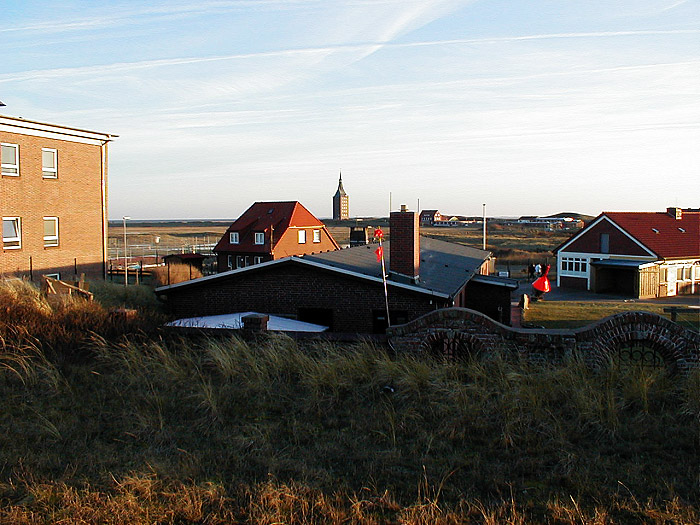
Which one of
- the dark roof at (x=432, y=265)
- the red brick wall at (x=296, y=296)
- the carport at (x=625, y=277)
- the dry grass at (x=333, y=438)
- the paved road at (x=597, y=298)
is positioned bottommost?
the paved road at (x=597, y=298)

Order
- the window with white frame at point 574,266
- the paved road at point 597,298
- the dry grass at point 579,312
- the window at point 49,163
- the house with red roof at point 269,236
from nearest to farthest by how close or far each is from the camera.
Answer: the window at point 49,163 < the dry grass at point 579,312 < the paved road at point 597,298 < the house with red roof at point 269,236 < the window with white frame at point 574,266

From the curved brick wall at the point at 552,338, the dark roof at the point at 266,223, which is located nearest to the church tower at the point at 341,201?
the dark roof at the point at 266,223

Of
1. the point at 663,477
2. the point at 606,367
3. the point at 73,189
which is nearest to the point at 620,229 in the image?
the point at 73,189

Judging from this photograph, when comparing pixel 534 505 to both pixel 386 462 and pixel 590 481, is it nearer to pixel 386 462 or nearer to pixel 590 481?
pixel 590 481

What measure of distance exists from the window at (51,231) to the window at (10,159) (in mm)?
2754

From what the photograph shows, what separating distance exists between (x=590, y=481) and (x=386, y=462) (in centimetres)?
196

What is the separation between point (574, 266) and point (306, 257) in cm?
3363

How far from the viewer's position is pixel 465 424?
7.05 meters

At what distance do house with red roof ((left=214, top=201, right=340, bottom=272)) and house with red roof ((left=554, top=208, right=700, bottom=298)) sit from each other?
1991 cm

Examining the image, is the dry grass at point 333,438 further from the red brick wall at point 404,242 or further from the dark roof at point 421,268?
the red brick wall at point 404,242

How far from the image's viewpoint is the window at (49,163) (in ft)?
90.8

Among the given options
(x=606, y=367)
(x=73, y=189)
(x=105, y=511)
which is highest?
(x=73, y=189)

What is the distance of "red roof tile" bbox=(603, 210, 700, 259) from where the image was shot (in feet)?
140

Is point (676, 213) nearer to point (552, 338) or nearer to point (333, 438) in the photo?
point (552, 338)
